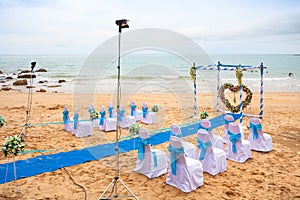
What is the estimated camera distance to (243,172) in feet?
16.6

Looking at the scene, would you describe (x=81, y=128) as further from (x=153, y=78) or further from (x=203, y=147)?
(x=153, y=78)

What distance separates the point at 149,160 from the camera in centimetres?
478

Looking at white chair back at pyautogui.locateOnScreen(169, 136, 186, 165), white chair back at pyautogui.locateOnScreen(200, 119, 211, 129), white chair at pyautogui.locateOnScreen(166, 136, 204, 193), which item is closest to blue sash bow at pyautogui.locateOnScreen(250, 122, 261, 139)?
white chair back at pyautogui.locateOnScreen(200, 119, 211, 129)

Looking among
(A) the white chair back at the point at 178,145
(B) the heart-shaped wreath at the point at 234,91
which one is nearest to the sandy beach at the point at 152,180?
(A) the white chair back at the point at 178,145

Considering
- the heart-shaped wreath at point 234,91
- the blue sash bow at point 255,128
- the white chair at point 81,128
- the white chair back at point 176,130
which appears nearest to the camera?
the white chair back at point 176,130

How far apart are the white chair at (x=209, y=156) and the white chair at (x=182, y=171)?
22.1 inches

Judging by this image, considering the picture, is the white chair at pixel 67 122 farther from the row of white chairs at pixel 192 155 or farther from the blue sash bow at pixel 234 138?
the blue sash bow at pixel 234 138

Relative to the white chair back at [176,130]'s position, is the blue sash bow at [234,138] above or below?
below

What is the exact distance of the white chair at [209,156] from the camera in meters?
4.85

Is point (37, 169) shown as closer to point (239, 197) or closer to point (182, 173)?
point (182, 173)

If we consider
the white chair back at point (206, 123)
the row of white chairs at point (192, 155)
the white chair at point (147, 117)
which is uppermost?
the white chair back at point (206, 123)

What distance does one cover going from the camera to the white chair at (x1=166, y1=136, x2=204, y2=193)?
13.6 feet

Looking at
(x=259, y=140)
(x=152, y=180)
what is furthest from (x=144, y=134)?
(x=259, y=140)

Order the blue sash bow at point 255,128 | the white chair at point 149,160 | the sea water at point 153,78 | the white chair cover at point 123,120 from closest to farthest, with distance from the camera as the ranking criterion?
the white chair at point 149,160 → the blue sash bow at point 255,128 → the white chair cover at point 123,120 → the sea water at point 153,78
